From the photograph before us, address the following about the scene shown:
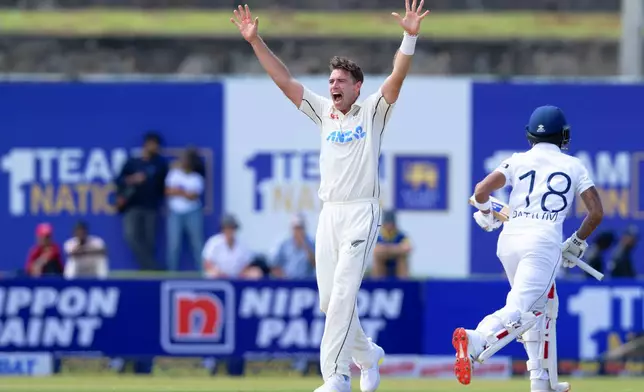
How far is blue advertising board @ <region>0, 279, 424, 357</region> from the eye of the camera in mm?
15664

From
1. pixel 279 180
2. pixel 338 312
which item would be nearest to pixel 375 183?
pixel 338 312

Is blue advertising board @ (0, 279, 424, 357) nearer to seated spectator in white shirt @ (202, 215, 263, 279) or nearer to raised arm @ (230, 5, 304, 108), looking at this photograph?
seated spectator in white shirt @ (202, 215, 263, 279)

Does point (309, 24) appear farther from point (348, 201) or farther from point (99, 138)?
point (348, 201)

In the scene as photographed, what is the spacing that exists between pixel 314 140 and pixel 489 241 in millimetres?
2611

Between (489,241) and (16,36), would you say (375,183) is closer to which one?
(489,241)

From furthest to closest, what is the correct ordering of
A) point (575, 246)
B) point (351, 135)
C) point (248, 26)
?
point (248, 26) < point (575, 246) < point (351, 135)

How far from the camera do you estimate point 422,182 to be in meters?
19.4

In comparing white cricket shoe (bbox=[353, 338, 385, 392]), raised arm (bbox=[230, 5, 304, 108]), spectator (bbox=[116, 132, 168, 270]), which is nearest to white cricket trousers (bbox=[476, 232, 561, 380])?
white cricket shoe (bbox=[353, 338, 385, 392])

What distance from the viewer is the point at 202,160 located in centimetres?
1939

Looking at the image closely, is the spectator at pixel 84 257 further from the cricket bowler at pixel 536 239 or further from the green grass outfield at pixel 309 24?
the cricket bowler at pixel 536 239

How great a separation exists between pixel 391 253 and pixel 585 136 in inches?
151

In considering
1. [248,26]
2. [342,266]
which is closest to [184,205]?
[248,26]

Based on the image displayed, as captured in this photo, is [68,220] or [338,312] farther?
[68,220]

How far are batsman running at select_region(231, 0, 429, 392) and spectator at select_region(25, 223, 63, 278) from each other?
835 cm
